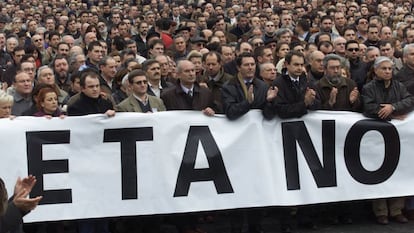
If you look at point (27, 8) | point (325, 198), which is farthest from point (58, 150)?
point (27, 8)

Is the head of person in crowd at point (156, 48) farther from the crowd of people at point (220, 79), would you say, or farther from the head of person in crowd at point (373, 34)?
the head of person in crowd at point (373, 34)

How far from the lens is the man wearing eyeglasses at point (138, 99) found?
788 centimetres

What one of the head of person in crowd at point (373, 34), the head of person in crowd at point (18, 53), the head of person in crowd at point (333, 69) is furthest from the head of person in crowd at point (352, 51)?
the head of person in crowd at point (18, 53)

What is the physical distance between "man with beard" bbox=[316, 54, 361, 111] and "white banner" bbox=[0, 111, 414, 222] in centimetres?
24

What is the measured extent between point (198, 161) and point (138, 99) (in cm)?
89

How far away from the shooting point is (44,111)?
771cm

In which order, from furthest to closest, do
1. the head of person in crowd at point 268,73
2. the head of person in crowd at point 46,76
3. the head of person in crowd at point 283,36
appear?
1. the head of person in crowd at point 283,36
2. the head of person in crowd at point 46,76
3. the head of person in crowd at point 268,73

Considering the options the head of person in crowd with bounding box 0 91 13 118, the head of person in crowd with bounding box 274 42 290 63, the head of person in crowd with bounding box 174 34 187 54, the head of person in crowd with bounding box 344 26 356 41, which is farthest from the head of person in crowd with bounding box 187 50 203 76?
the head of person in crowd with bounding box 344 26 356 41

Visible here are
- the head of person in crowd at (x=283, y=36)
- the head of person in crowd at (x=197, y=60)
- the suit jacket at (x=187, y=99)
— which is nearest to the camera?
the suit jacket at (x=187, y=99)

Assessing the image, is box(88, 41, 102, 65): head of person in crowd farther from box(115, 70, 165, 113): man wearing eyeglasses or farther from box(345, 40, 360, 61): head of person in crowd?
box(345, 40, 360, 61): head of person in crowd

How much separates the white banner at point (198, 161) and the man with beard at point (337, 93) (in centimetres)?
24

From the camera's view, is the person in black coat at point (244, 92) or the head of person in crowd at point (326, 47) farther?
the head of person in crowd at point (326, 47)

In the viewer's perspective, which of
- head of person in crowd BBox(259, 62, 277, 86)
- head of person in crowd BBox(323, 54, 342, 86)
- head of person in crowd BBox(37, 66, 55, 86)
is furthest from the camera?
head of person in crowd BBox(37, 66, 55, 86)

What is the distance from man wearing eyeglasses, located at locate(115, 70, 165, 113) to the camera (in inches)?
310
